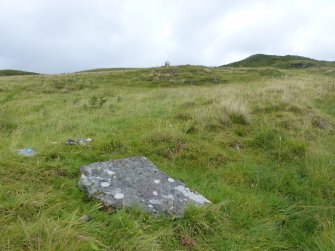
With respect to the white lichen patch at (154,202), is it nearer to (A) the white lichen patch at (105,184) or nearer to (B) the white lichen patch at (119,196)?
(B) the white lichen patch at (119,196)

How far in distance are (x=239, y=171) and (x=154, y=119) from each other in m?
3.75

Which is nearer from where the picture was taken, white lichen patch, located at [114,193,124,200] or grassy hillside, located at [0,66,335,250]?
grassy hillside, located at [0,66,335,250]

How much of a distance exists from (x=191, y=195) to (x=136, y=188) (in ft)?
2.49

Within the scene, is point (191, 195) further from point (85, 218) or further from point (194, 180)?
point (85, 218)

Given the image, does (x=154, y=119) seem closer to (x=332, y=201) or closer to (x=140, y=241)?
(x=332, y=201)

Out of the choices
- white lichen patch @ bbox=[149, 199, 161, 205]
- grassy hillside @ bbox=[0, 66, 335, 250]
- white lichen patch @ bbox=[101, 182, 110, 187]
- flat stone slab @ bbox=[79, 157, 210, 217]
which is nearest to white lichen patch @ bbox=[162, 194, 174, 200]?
flat stone slab @ bbox=[79, 157, 210, 217]

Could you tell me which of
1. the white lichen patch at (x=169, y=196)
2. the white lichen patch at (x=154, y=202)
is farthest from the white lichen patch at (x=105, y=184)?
the white lichen patch at (x=169, y=196)

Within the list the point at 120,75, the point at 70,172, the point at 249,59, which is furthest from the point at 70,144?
the point at 249,59

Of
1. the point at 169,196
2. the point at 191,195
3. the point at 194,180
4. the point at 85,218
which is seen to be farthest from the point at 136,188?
the point at 194,180

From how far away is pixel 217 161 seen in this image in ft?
21.4

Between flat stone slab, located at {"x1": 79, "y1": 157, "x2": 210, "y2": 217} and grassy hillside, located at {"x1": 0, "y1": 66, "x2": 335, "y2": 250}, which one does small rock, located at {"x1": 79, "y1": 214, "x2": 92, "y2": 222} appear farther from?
flat stone slab, located at {"x1": 79, "y1": 157, "x2": 210, "y2": 217}

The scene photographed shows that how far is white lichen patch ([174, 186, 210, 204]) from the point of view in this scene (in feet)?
15.8

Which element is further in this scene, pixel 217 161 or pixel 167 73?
pixel 167 73

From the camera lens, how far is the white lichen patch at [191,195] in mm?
4823
